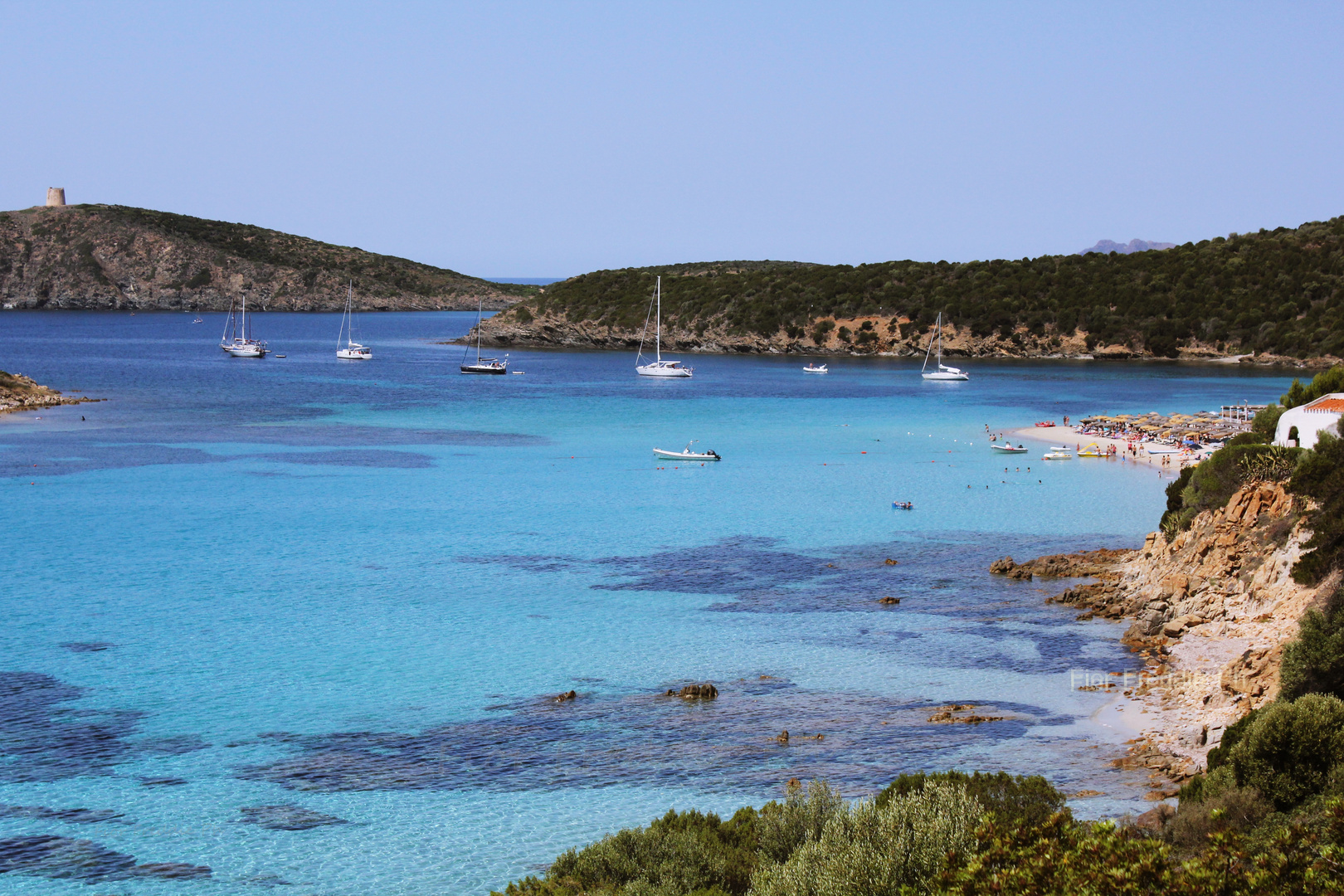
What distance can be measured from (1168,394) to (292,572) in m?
62.6

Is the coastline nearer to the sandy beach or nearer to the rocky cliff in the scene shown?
the sandy beach

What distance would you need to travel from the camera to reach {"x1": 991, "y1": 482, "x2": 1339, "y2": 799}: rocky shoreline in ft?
56.2

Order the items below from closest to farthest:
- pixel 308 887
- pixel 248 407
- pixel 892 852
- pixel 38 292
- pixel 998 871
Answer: pixel 998 871
pixel 892 852
pixel 308 887
pixel 248 407
pixel 38 292

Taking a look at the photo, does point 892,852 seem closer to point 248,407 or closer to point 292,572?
point 292,572

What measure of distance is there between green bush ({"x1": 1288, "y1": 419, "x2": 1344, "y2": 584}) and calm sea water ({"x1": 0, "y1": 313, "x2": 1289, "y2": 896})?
3.51 metres

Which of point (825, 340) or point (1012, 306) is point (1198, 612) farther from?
point (825, 340)

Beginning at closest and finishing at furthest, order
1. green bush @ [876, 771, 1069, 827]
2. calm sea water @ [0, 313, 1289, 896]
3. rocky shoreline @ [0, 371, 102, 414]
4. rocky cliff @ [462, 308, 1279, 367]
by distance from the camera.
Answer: green bush @ [876, 771, 1069, 827] < calm sea water @ [0, 313, 1289, 896] < rocky shoreline @ [0, 371, 102, 414] < rocky cliff @ [462, 308, 1279, 367]

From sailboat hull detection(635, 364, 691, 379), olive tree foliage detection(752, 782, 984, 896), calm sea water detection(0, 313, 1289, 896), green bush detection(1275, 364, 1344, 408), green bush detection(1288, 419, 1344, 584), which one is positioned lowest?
calm sea water detection(0, 313, 1289, 896)

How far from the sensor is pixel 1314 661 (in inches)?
623

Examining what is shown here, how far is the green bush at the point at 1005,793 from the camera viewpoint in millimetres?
12069

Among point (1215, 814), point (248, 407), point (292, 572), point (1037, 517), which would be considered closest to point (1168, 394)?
point (1037, 517)

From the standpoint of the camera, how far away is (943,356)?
111m

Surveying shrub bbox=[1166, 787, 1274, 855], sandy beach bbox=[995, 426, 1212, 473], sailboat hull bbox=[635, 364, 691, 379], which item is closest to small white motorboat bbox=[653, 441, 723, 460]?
sandy beach bbox=[995, 426, 1212, 473]

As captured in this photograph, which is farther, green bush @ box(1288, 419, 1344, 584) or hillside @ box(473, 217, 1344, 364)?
hillside @ box(473, 217, 1344, 364)
